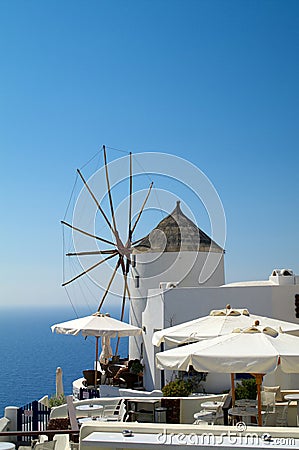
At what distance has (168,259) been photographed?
21984mm

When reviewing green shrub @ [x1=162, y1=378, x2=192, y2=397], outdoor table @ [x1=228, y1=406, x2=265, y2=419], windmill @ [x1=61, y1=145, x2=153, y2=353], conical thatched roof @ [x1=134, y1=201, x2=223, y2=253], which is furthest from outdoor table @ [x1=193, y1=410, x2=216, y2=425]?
windmill @ [x1=61, y1=145, x2=153, y2=353]

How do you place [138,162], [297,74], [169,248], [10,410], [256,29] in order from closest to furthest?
[10,410]
[256,29]
[297,74]
[169,248]
[138,162]

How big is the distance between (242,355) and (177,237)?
14219 mm

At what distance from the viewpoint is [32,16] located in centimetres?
1462

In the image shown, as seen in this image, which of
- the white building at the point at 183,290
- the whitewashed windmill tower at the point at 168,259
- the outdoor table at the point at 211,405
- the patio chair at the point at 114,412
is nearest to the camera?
the patio chair at the point at 114,412

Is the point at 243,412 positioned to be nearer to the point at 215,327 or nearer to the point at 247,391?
the point at 215,327

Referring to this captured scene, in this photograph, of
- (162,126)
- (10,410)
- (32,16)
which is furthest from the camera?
(162,126)

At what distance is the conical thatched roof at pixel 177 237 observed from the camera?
2200cm

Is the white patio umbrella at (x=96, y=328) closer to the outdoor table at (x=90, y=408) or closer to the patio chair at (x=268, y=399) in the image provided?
the outdoor table at (x=90, y=408)

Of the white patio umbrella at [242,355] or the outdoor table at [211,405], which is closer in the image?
the white patio umbrella at [242,355]

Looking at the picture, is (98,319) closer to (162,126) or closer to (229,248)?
(162,126)

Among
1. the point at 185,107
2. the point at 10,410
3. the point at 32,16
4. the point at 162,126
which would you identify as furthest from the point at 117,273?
the point at 10,410

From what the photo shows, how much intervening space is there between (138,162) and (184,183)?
388 cm

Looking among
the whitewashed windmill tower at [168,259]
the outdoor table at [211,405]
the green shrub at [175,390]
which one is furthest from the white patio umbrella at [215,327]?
the whitewashed windmill tower at [168,259]
